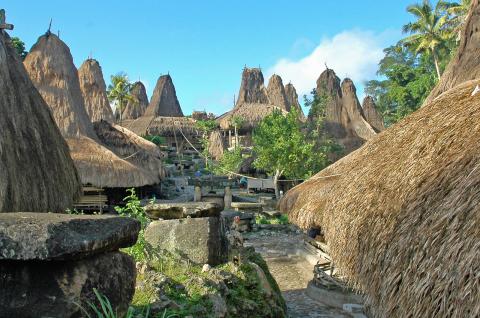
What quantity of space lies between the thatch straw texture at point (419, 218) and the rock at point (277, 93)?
39219mm

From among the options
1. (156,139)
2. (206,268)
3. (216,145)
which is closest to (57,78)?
(206,268)

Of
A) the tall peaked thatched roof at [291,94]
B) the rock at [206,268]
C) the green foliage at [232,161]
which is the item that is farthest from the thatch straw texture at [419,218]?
the tall peaked thatched roof at [291,94]

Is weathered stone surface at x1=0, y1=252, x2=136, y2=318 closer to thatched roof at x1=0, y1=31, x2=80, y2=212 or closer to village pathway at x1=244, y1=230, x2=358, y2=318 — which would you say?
thatched roof at x1=0, y1=31, x2=80, y2=212

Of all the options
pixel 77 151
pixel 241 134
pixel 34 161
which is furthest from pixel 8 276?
pixel 241 134

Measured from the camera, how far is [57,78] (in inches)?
727

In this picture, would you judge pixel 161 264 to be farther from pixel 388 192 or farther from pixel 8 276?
pixel 8 276

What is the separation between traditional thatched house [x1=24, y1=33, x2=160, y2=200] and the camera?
718 inches

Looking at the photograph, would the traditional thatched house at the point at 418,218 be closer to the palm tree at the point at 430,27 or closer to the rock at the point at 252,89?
the palm tree at the point at 430,27

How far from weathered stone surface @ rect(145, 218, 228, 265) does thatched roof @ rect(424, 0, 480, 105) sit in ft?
14.3

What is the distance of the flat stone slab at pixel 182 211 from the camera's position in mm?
7219

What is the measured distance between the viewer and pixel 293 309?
29.0 ft

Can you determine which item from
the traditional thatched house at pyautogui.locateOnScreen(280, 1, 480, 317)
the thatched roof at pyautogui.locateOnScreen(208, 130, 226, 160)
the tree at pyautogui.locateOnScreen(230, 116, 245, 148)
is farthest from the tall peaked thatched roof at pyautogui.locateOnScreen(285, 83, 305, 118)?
the traditional thatched house at pyautogui.locateOnScreen(280, 1, 480, 317)

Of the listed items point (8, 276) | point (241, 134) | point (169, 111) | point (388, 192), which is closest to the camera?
point (8, 276)

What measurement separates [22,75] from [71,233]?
4163mm
